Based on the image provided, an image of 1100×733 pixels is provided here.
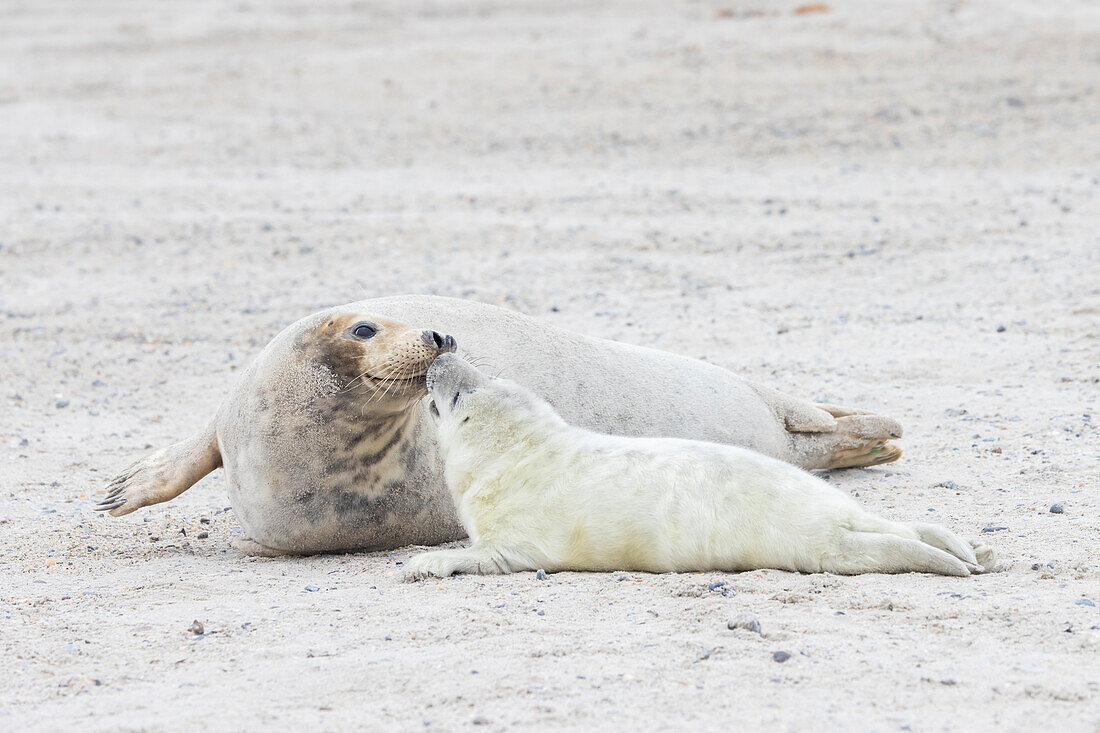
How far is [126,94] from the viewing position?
1370 cm

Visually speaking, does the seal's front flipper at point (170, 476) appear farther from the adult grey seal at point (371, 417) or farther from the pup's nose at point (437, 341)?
the pup's nose at point (437, 341)

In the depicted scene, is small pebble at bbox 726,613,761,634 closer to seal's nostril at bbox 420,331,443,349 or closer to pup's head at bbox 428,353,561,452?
pup's head at bbox 428,353,561,452

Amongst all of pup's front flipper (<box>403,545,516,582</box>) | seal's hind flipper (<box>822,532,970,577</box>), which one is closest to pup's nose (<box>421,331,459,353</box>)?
pup's front flipper (<box>403,545,516,582</box>)

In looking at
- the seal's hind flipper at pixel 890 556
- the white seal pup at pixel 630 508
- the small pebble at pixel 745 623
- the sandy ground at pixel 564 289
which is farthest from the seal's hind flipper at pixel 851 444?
the small pebble at pixel 745 623

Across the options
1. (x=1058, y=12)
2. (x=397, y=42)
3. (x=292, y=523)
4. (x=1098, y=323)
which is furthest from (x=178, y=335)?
(x=1058, y=12)

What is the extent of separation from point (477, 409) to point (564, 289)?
4.14m

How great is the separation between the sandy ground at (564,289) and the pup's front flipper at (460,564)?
0.06 m

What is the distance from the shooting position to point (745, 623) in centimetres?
281

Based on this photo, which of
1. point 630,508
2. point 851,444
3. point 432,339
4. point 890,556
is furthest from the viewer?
point 851,444

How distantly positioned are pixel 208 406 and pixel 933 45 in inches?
370

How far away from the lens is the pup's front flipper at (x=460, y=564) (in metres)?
3.42

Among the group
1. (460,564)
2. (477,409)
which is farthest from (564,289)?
(460,564)

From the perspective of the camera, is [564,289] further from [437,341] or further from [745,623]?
[745,623]

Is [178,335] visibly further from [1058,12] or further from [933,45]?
[1058,12]
